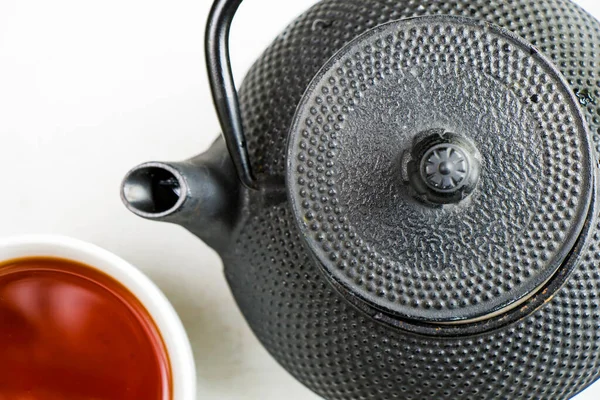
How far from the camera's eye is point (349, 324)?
684mm

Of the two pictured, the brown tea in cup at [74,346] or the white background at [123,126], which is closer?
the brown tea in cup at [74,346]

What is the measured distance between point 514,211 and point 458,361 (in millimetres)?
160

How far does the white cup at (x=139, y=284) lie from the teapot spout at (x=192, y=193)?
0.27 ft

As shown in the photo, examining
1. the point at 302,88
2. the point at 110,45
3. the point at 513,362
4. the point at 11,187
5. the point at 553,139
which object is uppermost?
the point at 110,45

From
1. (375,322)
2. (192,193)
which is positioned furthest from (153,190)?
(375,322)

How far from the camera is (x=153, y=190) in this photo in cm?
70

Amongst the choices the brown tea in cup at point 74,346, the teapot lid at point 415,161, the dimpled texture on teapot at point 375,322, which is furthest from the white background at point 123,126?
the teapot lid at point 415,161

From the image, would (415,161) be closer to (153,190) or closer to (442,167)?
(442,167)

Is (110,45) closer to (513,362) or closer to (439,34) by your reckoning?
(439,34)

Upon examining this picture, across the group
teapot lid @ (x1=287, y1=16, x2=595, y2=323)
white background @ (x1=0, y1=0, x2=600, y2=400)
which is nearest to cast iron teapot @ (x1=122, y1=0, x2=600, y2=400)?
teapot lid @ (x1=287, y1=16, x2=595, y2=323)

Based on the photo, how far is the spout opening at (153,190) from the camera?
0.64 m

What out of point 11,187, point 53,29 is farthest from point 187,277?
point 53,29

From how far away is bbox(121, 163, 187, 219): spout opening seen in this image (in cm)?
64

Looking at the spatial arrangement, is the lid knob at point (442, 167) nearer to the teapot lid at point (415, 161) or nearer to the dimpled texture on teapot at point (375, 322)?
the teapot lid at point (415, 161)
